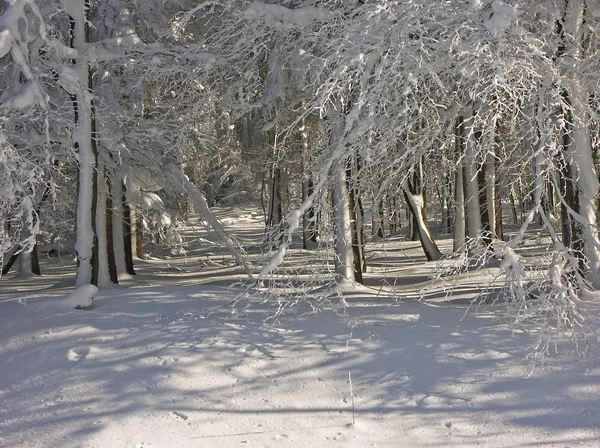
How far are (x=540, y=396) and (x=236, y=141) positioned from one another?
46.9 ft

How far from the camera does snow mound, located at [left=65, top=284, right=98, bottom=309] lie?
7.76 meters

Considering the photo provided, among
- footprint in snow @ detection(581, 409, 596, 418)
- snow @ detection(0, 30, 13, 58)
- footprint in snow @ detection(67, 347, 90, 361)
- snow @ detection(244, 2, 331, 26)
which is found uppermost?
snow @ detection(244, 2, 331, 26)

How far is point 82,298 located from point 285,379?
311 cm

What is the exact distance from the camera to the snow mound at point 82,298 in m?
7.76

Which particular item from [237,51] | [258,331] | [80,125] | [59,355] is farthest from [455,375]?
[80,125]

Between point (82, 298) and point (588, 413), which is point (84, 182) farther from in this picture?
point (588, 413)

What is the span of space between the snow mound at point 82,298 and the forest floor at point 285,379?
4.5 inches

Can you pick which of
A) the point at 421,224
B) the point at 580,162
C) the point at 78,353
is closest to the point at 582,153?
the point at 580,162

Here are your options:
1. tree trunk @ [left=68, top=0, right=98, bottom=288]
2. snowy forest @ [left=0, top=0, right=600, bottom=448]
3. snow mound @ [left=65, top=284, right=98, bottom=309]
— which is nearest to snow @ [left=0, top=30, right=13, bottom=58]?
snowy forest @ [left=0, top=0, right=600, bottom=448]

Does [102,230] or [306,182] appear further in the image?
Answer: [306,182]

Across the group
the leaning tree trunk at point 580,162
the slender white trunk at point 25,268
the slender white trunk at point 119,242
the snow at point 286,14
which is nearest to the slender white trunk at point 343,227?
the snow at point 286,14

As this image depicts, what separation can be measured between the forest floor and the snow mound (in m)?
0.11

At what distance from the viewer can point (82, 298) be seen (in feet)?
25.6

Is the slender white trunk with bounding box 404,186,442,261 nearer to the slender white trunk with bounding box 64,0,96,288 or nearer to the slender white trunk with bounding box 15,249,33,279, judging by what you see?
the slender white trunk with bounding box 64,0,96,288
